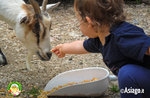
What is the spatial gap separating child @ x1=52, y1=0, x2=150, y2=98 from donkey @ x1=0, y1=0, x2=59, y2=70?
77 cm

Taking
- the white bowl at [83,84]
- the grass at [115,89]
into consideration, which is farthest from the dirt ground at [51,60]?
the white bowl at [83,84]

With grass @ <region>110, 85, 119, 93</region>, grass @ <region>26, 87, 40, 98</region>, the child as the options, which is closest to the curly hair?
the child

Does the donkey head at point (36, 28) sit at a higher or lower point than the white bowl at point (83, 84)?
higher

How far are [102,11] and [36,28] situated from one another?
1.00m

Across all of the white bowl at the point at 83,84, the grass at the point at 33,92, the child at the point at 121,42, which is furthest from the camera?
the grass at the point at 33,92

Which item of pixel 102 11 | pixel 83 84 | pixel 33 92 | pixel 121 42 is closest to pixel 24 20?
pixel 33 92

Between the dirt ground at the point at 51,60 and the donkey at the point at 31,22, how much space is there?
0.28 meters

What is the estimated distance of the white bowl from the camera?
2236 mm

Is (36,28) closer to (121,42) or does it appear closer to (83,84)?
(83,84)

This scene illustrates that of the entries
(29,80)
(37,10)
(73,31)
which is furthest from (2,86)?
(73,31)

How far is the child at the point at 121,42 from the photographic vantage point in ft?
5.38

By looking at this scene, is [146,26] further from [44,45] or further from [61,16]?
[44,45]

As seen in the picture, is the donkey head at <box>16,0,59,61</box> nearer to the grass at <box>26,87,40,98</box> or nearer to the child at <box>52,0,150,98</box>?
the grass at <box>26,87,40,98</box>

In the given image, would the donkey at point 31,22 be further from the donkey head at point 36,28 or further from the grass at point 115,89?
the grass at point 115,89
